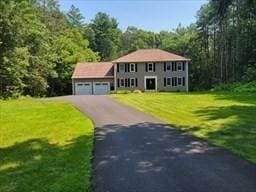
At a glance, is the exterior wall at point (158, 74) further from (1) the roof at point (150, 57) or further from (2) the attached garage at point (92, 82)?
(2) the attached garage at point (92, 82)

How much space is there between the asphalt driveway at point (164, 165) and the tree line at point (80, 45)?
23.9 m

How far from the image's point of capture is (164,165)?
29.7 feet

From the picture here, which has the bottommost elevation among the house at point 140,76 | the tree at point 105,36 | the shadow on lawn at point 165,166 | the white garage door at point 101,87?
the shadow on lawn at point 165,166

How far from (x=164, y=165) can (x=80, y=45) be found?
65095 mm

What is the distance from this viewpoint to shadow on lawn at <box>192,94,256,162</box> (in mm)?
11367

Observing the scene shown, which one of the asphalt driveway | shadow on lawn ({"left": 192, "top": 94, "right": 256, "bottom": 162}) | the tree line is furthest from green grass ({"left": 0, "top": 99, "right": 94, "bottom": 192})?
the tree line

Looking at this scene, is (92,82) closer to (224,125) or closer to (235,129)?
(224,125)

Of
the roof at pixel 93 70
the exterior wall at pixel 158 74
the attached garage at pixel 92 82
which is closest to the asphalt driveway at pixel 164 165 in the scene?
the exterior wall at pixel 158 74

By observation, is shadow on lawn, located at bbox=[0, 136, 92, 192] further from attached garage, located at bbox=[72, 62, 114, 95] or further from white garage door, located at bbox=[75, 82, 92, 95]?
white garage door, located at bbox=[75, 82, 92, 95]

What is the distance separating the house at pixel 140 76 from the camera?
56.2m

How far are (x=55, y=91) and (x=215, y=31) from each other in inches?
1145

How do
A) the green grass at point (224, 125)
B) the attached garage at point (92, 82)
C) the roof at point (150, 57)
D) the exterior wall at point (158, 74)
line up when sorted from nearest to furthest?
the green grass at point (224, 125), the exterior wall at point (158, 74), the roof at point (150, 57), the attached garage at point (92, 82)

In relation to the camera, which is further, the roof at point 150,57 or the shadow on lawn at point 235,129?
the roof at point 150,57

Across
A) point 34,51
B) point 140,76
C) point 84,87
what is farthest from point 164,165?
point 84,87
